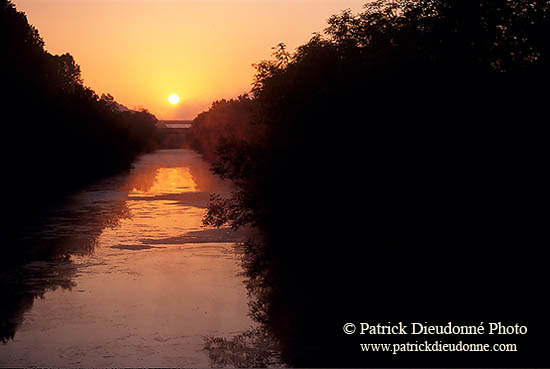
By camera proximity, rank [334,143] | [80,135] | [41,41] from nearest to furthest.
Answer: [334,143] → [80,135] → [41,41]

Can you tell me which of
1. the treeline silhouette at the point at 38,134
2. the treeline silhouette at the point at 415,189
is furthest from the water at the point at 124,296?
the treeline silhouette at the point at 38,134

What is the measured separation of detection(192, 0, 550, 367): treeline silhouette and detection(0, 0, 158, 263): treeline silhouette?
1207 cm

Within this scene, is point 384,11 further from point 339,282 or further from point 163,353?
point 163,353

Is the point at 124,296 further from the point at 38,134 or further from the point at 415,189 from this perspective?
the point at 38,134

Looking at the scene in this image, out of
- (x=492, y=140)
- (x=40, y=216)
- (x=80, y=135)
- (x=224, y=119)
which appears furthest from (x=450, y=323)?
(x=224, y=119)

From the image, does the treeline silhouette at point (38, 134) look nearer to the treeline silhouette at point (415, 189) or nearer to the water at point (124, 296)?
the water at point (124, 296)

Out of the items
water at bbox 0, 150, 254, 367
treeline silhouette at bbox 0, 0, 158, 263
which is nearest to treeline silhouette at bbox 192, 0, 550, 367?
water at bbox 0, 150, 254, 367

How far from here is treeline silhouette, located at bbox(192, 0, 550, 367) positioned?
1435 cm

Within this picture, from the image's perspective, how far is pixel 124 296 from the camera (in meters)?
16.4

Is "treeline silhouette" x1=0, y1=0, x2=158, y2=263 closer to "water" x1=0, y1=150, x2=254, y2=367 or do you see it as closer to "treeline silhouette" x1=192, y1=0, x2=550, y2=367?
"water" x1=0, y1=150, x2=254, y2=367

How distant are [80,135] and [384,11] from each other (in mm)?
44497

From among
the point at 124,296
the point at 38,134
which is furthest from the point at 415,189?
the point at 38,134

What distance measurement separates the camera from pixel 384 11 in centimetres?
2716

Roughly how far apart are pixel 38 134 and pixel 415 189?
124ft
